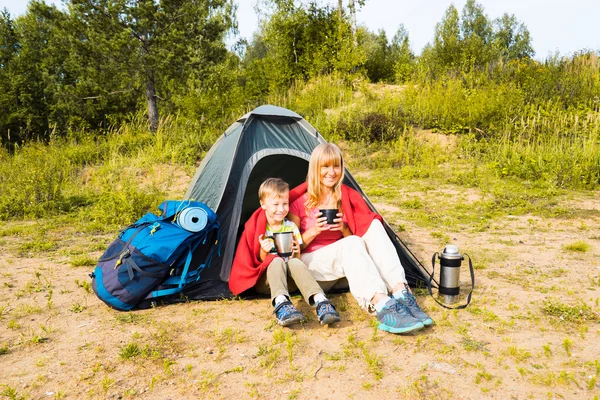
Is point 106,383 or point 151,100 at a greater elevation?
point 151,100

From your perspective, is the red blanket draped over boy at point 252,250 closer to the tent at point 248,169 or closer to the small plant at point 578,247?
the tent at point 248,169

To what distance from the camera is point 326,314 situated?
3.07 meters

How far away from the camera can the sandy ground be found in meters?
2.44

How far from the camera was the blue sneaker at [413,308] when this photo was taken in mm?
3074

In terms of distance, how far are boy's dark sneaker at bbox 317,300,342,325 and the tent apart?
104 cm

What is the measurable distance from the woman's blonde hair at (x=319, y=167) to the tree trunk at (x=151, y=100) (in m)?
10.0

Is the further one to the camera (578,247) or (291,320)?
(578,247)

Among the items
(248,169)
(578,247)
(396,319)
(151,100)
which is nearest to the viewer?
(396,319)

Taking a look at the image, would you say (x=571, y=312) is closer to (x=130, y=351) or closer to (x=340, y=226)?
(x=340, y=226)

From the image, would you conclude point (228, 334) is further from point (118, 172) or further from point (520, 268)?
point (118, 172)

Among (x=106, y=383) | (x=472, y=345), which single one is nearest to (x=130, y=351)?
(x=106, y=383)

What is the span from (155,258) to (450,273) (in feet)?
7.48

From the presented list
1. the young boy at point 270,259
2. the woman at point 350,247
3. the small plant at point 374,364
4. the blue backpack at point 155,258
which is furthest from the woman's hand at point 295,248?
the small plant at point 374,364

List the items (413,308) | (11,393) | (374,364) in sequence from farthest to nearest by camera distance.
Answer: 1. (413,308)
2. (374,364)
3. (11,393)
